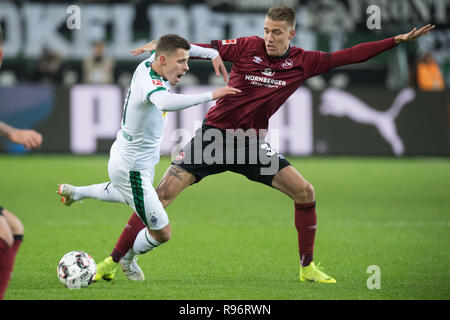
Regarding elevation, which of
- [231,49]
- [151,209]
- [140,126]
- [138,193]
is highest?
[231,49]

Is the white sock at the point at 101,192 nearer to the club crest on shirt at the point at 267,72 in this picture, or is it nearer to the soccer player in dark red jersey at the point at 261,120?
the soccer player in dark red jersey at the point at 261,120

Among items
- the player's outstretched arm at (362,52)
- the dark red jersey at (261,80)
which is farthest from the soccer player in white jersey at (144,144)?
the player's outstretched arm at (362,52)

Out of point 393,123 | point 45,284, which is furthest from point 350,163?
point 45,284

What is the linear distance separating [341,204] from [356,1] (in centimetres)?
971

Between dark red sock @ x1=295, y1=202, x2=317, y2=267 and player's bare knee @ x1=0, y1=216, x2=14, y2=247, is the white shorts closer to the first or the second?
dark red sock @ x1=295, y1=202, x2=317, y2=267

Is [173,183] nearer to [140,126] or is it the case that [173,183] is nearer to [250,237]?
[140,126]

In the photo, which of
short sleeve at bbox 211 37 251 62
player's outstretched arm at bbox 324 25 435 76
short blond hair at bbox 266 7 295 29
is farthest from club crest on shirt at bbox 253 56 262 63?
player's outstretched arm at bbox 324 25 435 76

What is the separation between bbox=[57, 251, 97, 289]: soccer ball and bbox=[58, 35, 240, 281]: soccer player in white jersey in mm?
208

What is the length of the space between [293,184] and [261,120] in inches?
28.5

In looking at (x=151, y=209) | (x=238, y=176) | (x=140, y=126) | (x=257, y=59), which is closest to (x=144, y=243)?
(x=151, y=209)

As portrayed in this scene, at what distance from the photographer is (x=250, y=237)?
8555mm

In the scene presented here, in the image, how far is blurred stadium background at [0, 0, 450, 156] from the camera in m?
15.8

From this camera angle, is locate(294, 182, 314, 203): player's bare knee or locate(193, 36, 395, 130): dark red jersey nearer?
locate(294, 182, 314, 203): player's bare knee

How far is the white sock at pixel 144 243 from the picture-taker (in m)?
6.28
